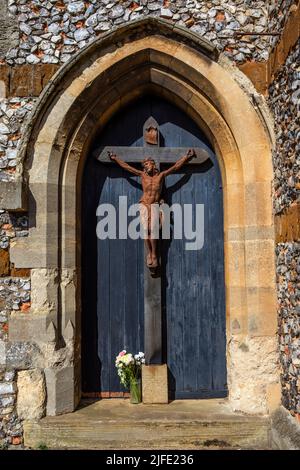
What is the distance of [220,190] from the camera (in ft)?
15.9

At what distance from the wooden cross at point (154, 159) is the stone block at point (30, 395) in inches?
42.4

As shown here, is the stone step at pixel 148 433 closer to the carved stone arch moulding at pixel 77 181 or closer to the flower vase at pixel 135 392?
the carved stone arch moulding at pixel 77 181

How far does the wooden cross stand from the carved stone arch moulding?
1.11 ft

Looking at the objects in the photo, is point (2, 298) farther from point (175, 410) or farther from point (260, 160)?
point (260, 160)

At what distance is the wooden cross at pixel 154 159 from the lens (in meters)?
4.63

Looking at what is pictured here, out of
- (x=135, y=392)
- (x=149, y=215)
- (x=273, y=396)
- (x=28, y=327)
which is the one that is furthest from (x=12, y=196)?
(x=273, y=396)

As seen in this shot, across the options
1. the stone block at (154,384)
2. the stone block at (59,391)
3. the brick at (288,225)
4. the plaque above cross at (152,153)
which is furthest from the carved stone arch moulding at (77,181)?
the stone block at (154,384)

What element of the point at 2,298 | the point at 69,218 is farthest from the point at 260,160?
the point at 2,298

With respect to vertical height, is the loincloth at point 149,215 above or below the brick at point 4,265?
above

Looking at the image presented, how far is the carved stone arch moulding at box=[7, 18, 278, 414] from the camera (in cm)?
421

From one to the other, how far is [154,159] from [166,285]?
1304mm

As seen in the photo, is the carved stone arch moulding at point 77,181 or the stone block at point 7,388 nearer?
the stone block at point 7,388

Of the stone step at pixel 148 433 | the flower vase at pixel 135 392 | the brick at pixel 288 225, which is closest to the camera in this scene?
the brick at pixel 288 225

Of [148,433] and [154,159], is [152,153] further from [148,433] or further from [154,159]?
[148,433]
